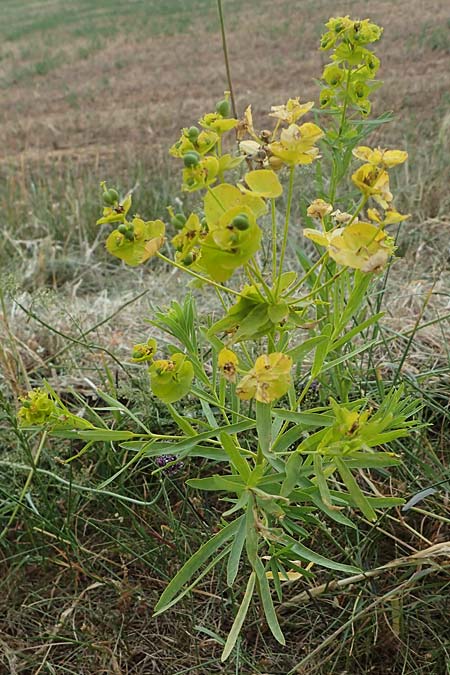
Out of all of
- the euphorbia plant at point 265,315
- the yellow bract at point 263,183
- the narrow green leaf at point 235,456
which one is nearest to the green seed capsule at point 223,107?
the euphorbia plant at point 265,315

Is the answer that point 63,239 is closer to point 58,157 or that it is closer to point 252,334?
point 252,334

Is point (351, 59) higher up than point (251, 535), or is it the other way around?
point (351, 59)

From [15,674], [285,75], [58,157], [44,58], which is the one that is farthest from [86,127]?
[15,674]

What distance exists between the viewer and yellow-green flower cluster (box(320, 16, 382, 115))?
3.46 feet

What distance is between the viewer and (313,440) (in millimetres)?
921

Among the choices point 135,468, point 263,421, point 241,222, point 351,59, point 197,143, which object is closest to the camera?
point 241,222

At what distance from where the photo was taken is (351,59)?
3.55ft

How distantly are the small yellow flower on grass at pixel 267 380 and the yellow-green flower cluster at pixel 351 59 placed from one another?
1.97 feet

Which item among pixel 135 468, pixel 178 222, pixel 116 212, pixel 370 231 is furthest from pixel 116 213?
pixel 135 468

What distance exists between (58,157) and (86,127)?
1.40 metres

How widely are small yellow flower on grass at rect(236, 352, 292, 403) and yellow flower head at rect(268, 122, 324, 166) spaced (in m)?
0.24

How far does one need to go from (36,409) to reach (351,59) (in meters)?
0.78

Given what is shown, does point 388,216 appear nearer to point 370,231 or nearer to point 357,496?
point 370,231

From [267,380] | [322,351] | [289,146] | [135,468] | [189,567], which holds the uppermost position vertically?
[289,146]
